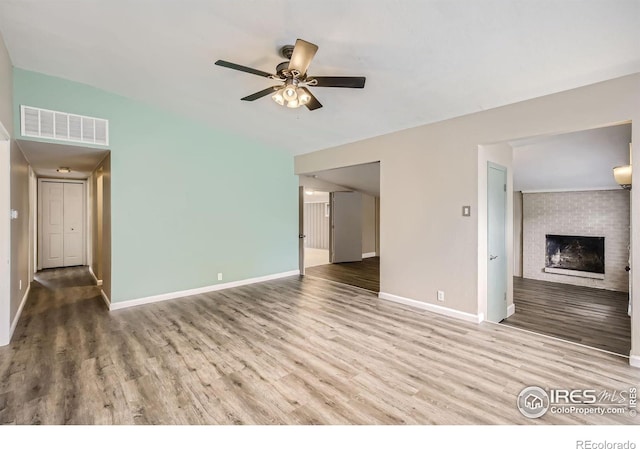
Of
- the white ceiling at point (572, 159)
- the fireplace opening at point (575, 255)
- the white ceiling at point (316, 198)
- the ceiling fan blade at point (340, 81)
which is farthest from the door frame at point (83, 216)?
the fireplace opening at point (575, 255)

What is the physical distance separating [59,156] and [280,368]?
16.3 ft

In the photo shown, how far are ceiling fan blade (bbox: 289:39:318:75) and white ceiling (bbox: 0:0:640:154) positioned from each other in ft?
1.35

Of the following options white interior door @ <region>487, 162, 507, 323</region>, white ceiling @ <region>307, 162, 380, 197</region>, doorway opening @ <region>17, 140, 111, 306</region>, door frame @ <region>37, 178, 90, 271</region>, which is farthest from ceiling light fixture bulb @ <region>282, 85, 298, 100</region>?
door frame @ <region>37, 178, 90, 271</region>

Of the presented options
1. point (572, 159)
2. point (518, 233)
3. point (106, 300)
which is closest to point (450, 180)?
point (572, 159)

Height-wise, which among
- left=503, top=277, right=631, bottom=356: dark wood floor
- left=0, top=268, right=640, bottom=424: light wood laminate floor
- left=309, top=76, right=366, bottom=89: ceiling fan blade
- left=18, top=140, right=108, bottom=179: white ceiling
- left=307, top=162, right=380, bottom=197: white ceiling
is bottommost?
left=503, top=277, right=631, bottom=356: dark wood floor

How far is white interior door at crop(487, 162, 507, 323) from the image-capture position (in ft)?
12.6

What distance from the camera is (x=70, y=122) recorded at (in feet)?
12.8

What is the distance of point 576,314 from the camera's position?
4.39 meters

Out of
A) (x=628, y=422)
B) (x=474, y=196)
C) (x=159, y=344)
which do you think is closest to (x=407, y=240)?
(x=474, y=196)

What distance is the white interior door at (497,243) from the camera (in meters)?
3.85

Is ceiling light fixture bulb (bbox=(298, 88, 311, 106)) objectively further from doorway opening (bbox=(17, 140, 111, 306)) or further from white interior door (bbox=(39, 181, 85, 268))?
white interior door (bbox=(39, 181, 85, 268))

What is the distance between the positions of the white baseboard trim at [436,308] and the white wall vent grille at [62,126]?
487 cm

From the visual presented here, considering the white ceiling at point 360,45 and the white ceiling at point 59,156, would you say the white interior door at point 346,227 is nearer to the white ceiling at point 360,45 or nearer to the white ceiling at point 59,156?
the white ceiling at point 360,45

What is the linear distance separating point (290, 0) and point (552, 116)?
2.86m
